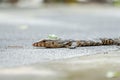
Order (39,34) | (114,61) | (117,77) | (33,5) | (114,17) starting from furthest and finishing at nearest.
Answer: (33,5) < (114,17) < (39,34) < (114,61) < (117,77)

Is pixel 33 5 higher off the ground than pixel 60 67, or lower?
higher

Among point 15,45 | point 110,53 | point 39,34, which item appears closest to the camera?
point 110,53

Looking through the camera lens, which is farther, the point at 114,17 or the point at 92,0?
the point at 92,0

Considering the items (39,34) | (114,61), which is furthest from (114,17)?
(114,61)

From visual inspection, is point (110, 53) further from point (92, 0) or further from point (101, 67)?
point (92, 0)

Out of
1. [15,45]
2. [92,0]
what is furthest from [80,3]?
[15,45]

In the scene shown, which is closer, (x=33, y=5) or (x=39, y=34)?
(x=39, y=34)

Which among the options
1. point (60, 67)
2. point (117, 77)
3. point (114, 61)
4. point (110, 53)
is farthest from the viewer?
point (110, 53)

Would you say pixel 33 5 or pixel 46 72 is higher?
pixel 33 5

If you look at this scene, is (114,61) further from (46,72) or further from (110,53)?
(46,72)
